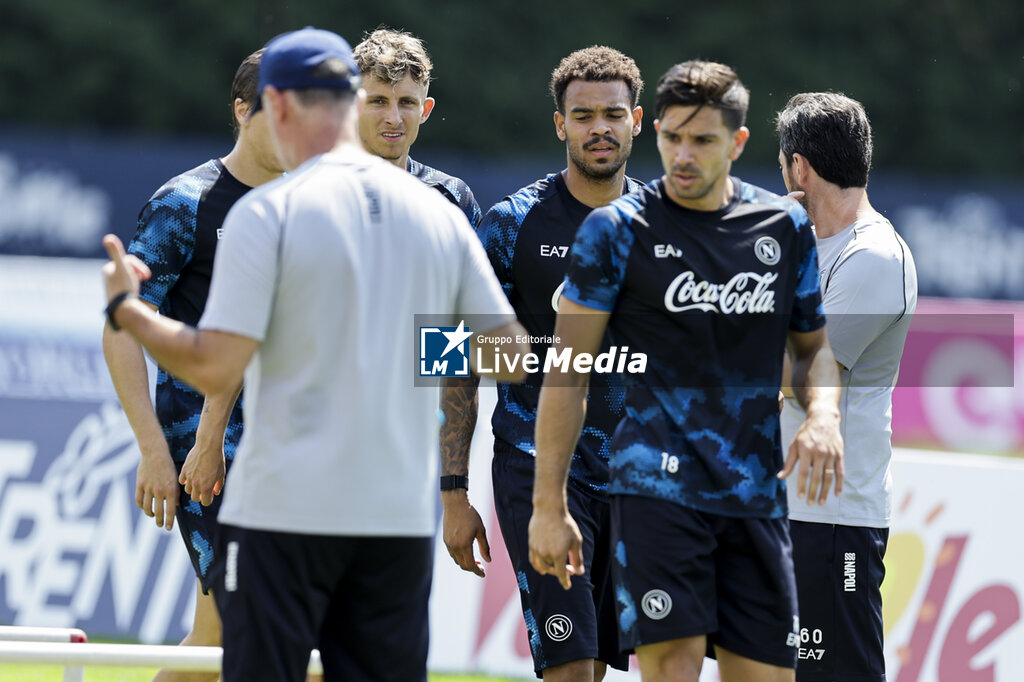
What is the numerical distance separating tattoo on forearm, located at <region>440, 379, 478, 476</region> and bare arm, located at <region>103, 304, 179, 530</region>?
1040 millimetres

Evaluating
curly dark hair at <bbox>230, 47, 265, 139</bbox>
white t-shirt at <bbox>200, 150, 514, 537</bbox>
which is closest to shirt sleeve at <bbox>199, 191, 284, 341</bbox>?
white t-shirt at <bbox>200, 150, 514, 537</bbox>

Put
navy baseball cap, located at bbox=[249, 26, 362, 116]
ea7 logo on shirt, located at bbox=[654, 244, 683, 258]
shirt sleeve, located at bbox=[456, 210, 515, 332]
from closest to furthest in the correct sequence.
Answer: navy baseball cap, located at bbox=[249, 26, 362, 116] → shirt sleeve, located at bbox=[456, 210, 515, 332] → ea7 logo on shirt, located at bbox=[654, 244, 683, 258]

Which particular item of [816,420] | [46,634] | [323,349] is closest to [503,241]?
[816,420]

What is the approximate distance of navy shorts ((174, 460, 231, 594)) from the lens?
5242 millimetres

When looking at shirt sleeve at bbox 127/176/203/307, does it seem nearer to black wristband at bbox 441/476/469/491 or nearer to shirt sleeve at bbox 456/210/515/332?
A: black wristband at bbox 441/476/469/491

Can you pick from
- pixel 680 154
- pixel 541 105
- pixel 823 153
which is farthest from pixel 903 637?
pixel 541 105

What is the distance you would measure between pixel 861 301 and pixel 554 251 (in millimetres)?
1153

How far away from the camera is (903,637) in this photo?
732 cm

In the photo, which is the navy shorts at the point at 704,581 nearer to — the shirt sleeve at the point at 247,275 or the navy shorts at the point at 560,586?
the navy shorts at the point at 560,586

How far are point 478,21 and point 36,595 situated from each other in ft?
75.7

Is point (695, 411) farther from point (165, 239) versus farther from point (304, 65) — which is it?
point (165, 239)

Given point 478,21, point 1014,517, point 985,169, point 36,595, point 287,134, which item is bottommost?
point 36,595

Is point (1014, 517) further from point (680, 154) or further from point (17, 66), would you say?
point (17, 66)

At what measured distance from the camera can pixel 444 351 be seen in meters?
4.85
